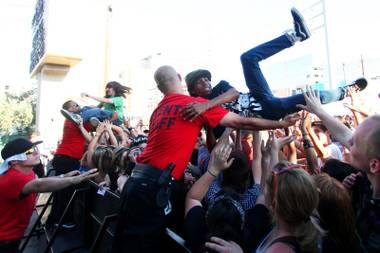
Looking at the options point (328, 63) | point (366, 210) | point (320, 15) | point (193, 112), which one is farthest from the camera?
point (320, 15)

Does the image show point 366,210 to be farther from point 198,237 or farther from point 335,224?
point 198,237

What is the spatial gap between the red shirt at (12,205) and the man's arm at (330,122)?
300cm

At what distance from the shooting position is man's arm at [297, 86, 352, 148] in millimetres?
2264

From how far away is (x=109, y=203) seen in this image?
320 centimetres

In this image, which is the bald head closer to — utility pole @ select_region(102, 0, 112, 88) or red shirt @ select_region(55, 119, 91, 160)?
red shirt @ select_region(55, 119, 91, 160)

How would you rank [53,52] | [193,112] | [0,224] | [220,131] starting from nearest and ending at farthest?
[193,112], [220,131], [0,224], [53,52]

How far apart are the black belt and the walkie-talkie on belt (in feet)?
0.17

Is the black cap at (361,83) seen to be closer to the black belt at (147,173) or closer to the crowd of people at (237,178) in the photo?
the crowd of people at (237,178)

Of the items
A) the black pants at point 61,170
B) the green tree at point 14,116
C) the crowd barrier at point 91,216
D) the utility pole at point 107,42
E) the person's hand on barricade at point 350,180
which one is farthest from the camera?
the green tree at point 14,116

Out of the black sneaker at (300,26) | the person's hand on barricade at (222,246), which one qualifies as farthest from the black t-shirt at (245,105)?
the person's hand on barricade at (222,246)

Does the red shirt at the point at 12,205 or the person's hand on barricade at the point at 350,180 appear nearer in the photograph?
the person's hand on barricade at the point at 350,180

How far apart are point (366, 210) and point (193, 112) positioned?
1279mm

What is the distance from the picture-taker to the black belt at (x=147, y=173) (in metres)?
2.22

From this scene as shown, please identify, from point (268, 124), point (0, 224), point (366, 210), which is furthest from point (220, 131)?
point (0, 224)
